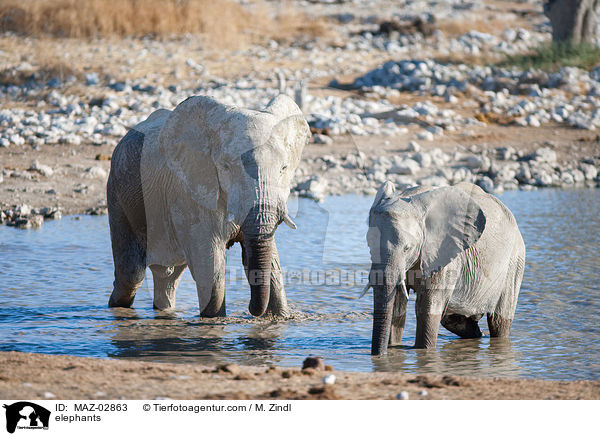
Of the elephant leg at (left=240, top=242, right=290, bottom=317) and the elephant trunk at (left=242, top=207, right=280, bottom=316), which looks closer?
the elephant trunk at (left=242, top=207, right=280, bottom=316)

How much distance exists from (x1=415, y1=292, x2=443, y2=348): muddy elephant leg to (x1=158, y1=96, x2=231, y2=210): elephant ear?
→ 1594mm

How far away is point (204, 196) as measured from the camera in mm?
6461

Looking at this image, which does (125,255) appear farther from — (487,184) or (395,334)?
(487,184)

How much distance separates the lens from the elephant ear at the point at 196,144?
20.9 feet

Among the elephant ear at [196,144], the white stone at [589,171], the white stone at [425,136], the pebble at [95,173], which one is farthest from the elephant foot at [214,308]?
the white stone at [589,171]

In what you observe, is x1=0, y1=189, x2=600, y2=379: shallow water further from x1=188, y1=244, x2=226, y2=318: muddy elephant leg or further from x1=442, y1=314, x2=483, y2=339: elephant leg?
x1=188, y1=244, x2=226, y2=318: muddy elephant leg

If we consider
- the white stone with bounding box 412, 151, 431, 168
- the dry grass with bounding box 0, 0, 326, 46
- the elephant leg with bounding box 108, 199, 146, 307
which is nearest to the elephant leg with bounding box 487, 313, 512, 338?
the elephant leg with bounding box 108, 199, 146, 307

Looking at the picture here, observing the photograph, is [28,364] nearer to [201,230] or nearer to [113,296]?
[201,230]

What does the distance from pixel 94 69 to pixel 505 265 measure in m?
12.4

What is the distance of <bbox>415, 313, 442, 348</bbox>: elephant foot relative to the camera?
6.13 meters

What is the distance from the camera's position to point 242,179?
5.87 meters
